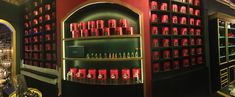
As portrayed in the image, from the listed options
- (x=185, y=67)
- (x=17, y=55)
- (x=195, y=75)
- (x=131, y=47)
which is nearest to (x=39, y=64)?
(x=17, y=55)

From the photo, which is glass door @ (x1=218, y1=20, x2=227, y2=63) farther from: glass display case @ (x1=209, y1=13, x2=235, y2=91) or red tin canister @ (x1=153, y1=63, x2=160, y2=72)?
red tin canister @ (x1=153, y1=63, x2=160, y2=72)

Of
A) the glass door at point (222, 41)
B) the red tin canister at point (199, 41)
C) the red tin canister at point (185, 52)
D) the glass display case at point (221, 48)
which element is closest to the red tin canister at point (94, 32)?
the red tin canister at point (185, 52)

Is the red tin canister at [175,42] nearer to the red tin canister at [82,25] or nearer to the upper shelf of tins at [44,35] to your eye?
the red tin canister at [82,25]

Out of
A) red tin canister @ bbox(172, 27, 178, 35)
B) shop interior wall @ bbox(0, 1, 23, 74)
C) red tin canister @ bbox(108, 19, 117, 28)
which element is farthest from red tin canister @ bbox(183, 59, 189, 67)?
shop interior wall @ bbox(0, 1, 23, 74)

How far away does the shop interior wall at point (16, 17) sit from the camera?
1523 millimetres

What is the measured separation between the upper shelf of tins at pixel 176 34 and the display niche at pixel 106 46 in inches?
12.1

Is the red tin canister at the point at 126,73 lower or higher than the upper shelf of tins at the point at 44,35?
lower

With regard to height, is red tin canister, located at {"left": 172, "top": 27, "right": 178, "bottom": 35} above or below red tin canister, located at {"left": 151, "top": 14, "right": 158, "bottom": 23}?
below

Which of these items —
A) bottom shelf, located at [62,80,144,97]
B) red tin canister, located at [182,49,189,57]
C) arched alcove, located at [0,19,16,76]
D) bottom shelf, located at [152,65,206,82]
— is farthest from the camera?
red tin canister, located at [182,49,189,57]

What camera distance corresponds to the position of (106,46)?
2.01 metres

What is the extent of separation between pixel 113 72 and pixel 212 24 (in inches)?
76.4

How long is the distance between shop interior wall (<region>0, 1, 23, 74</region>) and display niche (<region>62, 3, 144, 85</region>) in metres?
0.63

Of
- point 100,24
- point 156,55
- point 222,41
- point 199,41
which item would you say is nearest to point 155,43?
point 156,55

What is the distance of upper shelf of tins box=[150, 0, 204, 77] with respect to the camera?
211 centimetres
